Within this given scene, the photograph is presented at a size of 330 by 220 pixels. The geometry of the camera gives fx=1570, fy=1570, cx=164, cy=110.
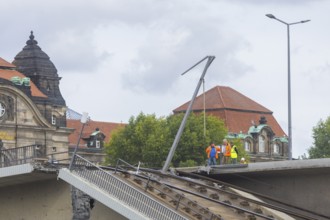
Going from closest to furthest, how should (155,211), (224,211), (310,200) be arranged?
(155,211) < (224,211) < (310,200)

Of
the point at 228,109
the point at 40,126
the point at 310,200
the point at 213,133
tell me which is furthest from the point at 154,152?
the point at 310,200

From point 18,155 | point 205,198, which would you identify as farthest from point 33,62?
point 205,198

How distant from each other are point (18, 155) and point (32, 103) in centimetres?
9159

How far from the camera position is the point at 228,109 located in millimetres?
152875

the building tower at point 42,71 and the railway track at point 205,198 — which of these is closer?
the railway track at point 205,198

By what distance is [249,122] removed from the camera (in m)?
158

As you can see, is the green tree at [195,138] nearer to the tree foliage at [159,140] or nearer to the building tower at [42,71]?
the tree foliage at [159,140]

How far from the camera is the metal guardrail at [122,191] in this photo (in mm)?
36125

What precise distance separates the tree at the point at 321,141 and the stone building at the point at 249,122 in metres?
14.4

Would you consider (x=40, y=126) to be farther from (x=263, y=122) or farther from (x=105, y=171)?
(x=105, y=171)

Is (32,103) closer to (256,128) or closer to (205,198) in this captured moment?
(256,128)

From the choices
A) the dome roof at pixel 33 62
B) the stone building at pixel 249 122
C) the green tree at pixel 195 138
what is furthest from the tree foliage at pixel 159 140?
the stone building at pixel 249 122

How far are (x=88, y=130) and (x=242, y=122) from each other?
55.0ft

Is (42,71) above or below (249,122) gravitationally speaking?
above
